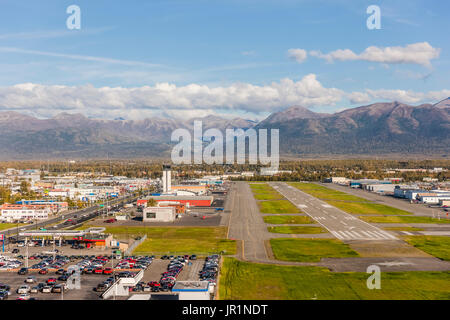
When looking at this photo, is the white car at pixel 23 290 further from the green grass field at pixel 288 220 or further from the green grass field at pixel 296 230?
the green grass field at pixel 288 220

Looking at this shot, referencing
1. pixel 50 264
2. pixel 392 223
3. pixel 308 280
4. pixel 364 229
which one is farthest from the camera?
pixel 392 223

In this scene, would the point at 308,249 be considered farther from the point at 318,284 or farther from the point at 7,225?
the point at 7,225

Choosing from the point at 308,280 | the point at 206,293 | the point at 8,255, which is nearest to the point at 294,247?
the point at 308,280

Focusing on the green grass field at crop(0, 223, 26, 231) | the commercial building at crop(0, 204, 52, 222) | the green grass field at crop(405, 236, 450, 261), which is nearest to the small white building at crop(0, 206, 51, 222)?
the commercial building at crop(0, 204, 52, 222)

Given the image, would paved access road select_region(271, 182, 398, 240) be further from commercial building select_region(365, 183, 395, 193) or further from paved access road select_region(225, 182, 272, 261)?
commercial building select_region(365, 183, 395, 193)

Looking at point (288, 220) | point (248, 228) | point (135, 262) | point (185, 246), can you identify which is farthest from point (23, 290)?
point (288, 220)
